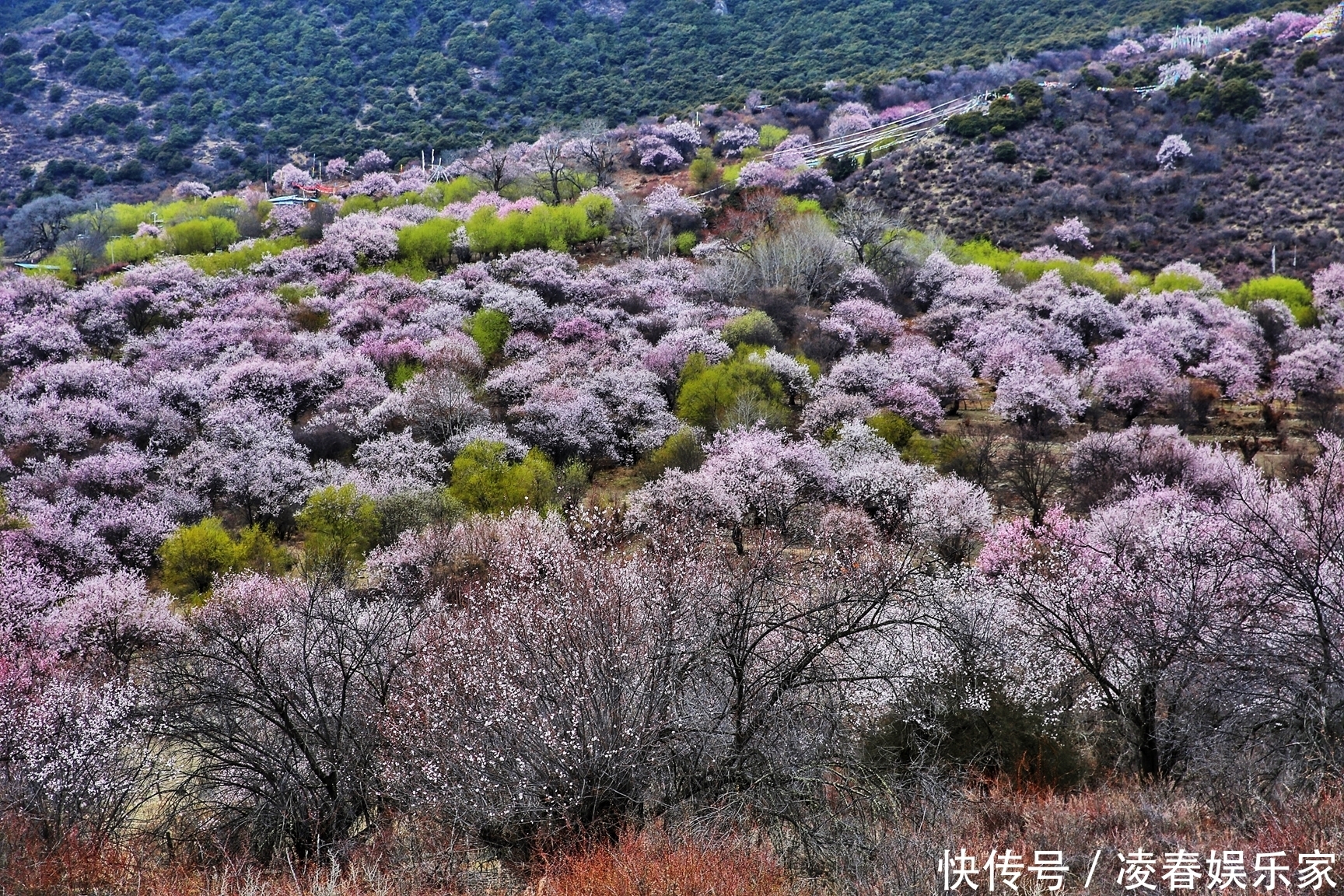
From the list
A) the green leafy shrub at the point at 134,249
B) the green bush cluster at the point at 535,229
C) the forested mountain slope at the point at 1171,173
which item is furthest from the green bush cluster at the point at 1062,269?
the green leafy shrub at the point at 134,249

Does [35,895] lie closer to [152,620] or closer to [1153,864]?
[1153,864]

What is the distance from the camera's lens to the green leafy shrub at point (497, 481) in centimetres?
2366

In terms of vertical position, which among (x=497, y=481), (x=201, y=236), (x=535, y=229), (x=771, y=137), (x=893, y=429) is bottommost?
(x=893, y=429)

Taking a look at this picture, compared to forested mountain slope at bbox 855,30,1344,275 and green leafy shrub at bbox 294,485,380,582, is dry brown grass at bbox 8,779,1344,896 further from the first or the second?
forested mountain slope at bbox 855,30,1344,275

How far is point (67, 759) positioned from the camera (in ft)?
37.6

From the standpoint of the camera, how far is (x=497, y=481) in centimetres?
2445

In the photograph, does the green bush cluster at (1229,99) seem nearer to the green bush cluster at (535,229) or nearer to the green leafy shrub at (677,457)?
the green bush cluster at (535,229)

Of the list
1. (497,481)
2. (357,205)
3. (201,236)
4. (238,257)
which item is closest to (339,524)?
(497,481)

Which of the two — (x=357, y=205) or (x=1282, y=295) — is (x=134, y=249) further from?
(x=1282, y=295)

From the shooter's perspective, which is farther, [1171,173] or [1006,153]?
[1006,153]

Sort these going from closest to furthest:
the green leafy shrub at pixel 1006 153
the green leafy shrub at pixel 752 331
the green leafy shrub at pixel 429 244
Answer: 1. the green leafy shrub at pixel 752 331
2. the green leafy shrub at pixel 429 244
3. the green leafy shrub at pixel 1006 153

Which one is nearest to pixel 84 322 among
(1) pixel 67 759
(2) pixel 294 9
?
(1) pixel 67 759

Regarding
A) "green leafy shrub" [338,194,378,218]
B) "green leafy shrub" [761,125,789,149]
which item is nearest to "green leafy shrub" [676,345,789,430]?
"green leafy shrub" [338,194,378,218]

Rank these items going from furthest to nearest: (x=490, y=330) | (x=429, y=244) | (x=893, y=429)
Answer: (x=429, y=244) < (x=490, y=330) < (x=893, y=429)
